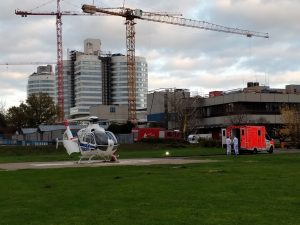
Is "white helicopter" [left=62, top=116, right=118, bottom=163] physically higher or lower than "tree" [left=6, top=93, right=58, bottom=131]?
lower

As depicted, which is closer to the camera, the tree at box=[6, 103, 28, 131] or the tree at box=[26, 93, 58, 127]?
the tree at box=[26, 93, 58, 127]

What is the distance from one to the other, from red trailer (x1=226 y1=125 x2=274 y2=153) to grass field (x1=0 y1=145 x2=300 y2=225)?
3351cm

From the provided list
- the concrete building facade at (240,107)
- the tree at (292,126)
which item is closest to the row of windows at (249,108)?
the concrete building facade at (240,107)

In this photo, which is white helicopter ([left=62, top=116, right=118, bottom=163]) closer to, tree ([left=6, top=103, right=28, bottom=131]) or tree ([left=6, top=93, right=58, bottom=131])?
tree ([left=6, top=93, right=58, bottom=131])

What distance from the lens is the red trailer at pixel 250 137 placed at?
5606cm

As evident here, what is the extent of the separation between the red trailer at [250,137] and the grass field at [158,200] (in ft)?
110

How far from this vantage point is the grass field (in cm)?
1195

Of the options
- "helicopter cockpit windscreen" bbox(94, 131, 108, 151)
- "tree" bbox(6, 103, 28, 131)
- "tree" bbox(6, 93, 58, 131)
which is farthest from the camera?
"tree" bbox(6, 103, 28, 131)

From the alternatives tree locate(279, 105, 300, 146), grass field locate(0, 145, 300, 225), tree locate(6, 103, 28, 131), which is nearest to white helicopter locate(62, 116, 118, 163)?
grass field locate(0, 145, 300, 225)

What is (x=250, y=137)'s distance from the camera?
56312mm

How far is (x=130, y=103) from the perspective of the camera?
134875mm

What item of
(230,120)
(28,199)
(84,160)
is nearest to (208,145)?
(84,160)

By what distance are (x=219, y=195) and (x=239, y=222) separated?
458 centimetres

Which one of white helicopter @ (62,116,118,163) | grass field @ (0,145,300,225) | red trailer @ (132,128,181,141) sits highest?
red trailer @ (132,128,181,141)
